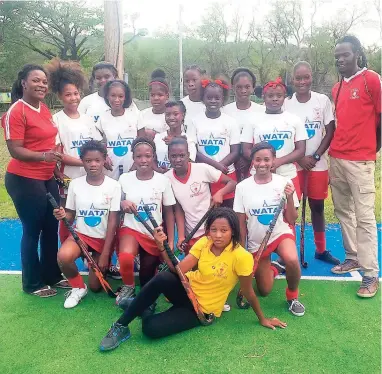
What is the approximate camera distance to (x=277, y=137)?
397 centimetres

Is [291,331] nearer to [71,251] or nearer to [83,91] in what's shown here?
[71,251]

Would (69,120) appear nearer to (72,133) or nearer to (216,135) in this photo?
(72,133)

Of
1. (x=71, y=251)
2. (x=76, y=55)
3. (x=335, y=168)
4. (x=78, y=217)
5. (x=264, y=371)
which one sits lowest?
(x=264, y=371)

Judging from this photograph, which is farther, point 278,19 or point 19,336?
point 278,19

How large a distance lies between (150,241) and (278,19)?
1344 inches

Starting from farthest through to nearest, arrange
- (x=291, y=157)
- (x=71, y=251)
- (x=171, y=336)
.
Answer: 1. (x=291, y=157)
2. (x=71, y=251)
3. (x=171, y=336)

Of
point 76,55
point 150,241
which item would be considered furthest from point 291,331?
point 76,55

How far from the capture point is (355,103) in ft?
12.7

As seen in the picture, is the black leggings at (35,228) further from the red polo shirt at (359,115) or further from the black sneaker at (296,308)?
the red polo shirt at (359,115)

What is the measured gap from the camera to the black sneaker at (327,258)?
4568mm

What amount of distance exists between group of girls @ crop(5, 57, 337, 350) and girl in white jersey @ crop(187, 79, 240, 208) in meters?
0.01

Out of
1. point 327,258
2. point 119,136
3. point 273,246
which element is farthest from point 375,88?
point 119,136

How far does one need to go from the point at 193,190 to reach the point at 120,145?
2.85 feet

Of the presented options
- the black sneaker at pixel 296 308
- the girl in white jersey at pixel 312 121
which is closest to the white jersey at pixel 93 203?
the black sneaker at pixel 296 308
